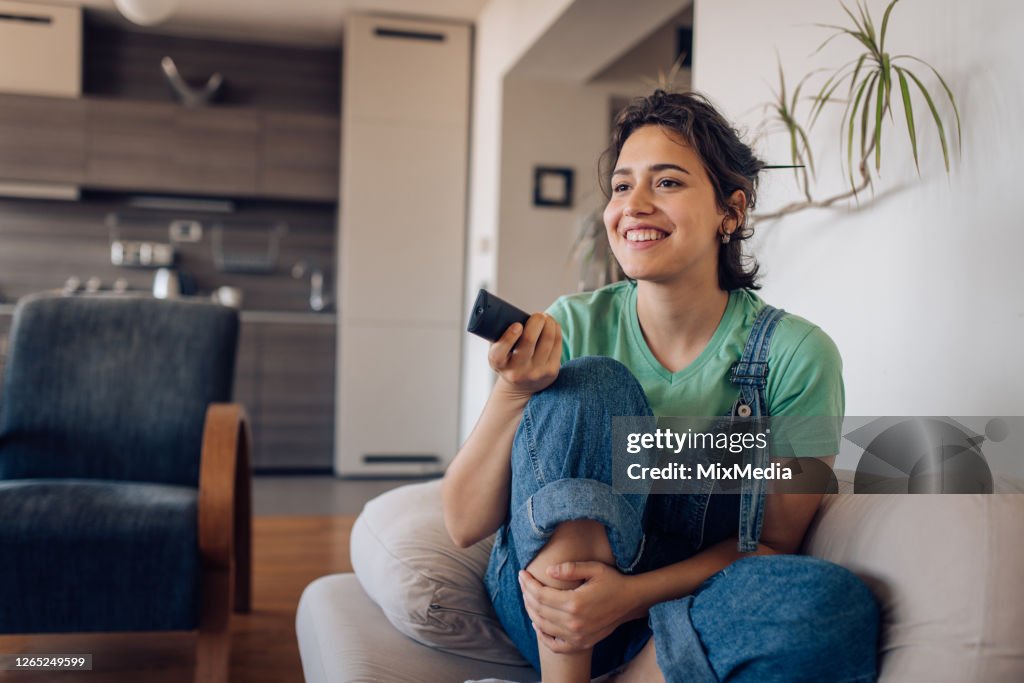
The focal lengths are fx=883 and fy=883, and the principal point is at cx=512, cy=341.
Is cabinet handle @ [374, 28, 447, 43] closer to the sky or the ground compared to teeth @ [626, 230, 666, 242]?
closer to the sky

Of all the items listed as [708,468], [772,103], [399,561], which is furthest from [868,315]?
[399,561]

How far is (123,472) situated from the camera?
239 cm

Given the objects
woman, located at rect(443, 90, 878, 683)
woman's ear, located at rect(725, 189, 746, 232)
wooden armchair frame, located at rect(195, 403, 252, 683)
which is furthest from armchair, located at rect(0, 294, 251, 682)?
Result: woman's ear, located at rect(725, 189, 746, 232)

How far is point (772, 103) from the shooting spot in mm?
2303

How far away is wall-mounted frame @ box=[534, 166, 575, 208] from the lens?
4.66m

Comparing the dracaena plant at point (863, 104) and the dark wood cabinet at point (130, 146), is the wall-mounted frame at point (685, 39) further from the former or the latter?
the dark wood cabinet at point (130, 146)

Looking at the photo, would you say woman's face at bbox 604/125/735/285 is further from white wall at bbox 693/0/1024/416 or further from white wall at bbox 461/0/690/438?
white wall at bbox 461/0/690/438

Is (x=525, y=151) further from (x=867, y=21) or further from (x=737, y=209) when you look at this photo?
(x=737, y=209)

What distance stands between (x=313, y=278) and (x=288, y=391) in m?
0.85

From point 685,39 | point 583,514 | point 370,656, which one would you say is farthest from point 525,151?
point 583,514

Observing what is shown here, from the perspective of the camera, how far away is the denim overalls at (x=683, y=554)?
1.09 meters

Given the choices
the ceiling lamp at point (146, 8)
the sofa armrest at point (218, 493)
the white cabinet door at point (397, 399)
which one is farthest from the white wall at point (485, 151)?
the sofa armrest at point (218, 493)

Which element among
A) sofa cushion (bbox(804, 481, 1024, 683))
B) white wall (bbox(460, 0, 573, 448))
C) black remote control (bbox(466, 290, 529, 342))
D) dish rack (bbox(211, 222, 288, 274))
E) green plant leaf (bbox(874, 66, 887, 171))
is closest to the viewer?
sofa cushion (bbox(804, 481, 1024, 683))

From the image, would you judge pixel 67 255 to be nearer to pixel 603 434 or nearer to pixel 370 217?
A: pixel 370 217
